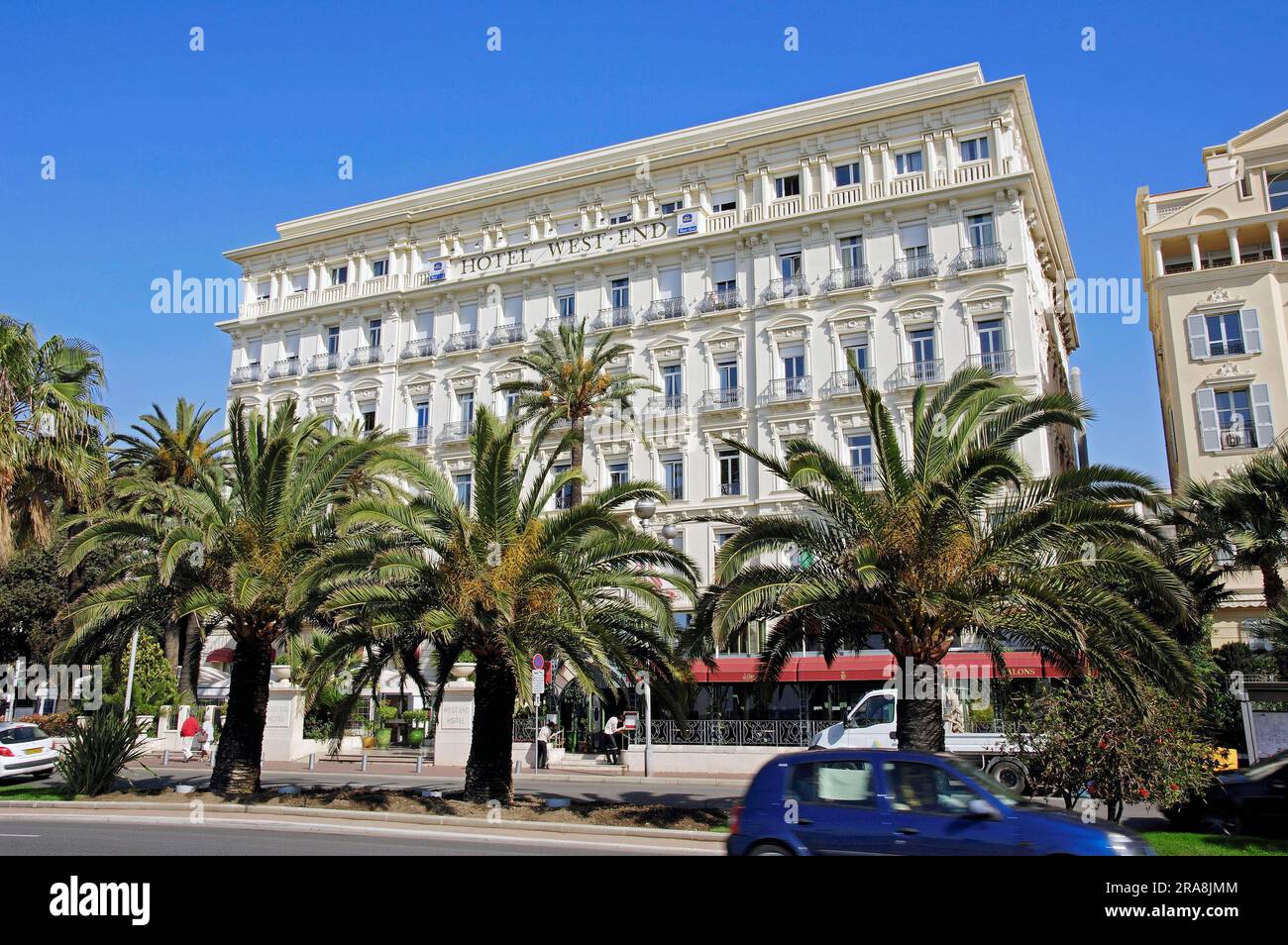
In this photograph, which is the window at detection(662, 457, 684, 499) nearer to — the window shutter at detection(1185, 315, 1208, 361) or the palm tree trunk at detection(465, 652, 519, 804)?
the window shutter at detection(1185, 315, 1208, 361)

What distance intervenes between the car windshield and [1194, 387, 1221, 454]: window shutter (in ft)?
108

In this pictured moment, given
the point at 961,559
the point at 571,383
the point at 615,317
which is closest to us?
the point at 961,559

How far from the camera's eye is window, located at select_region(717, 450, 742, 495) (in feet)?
125

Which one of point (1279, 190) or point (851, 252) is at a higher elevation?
point (1279, 190)

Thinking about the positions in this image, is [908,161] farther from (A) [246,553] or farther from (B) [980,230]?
(A) [246,553]

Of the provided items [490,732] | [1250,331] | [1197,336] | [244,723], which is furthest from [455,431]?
[1250,331]

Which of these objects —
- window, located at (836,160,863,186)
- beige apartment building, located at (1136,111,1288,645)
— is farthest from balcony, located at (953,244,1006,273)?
beige apartment building, located at (1136,111,1288,645)

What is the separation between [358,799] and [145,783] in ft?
23.4

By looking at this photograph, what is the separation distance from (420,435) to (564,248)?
1092 centimetres

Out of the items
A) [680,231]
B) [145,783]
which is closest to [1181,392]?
[680,231]

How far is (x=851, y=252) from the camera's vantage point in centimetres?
3869
